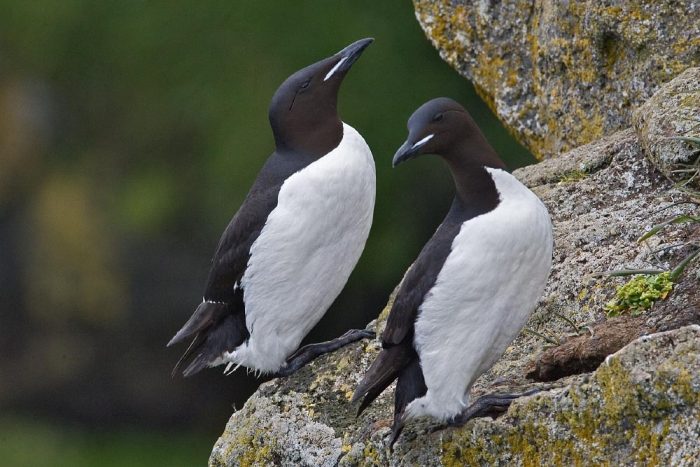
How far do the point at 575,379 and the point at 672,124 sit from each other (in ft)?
5.47

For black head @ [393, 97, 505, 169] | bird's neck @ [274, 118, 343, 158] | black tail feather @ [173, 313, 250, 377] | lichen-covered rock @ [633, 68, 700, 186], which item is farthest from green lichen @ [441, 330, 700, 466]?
black tail feather @ [173, 313, 250, 377]

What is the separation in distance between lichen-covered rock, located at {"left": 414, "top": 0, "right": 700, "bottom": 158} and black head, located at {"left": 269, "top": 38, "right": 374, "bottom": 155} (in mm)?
1344

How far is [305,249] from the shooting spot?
5.69 metres

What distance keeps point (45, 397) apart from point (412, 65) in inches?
165

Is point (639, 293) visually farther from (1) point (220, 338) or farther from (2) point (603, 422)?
(1) point (220, 338)

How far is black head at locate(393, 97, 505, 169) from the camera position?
14.9 ft

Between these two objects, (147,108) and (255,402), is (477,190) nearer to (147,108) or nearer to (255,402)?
(255,402)

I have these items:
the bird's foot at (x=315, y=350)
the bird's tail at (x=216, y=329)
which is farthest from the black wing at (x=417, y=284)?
the bird's tail at (x=216, y=329)

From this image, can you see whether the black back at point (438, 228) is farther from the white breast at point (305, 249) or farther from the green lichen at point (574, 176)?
the green lichen at point (574, 176)

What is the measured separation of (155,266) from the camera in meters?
10.8

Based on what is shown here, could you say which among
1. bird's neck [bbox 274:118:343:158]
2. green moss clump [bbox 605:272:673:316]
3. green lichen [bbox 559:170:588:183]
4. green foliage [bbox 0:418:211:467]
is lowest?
green foliage [bbox 0:418:211:467]

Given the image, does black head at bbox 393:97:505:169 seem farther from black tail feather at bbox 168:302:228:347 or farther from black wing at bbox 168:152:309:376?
black tail feather at bbox 168:302:228:347

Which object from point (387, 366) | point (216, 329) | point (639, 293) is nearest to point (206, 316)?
point (216, 329)

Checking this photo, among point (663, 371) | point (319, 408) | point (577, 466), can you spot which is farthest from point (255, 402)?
point (663, 371)
